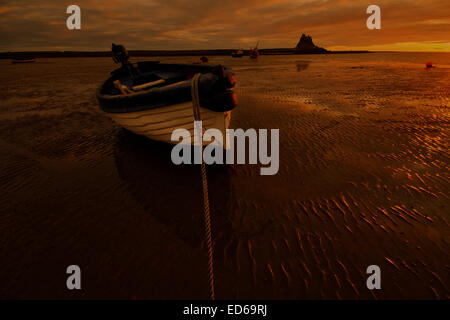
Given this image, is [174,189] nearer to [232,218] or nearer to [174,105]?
[232,218]

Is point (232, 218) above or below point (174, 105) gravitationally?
below

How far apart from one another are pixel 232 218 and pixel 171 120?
3.10 m

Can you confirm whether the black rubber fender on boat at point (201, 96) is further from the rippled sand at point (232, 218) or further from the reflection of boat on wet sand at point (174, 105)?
the rippled sand at point (232, 218)

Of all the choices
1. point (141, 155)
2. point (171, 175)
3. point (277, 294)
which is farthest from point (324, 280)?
point (141, 155)

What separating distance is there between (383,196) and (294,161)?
239 centimetres

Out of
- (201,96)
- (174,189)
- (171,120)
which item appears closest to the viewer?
(201,96)

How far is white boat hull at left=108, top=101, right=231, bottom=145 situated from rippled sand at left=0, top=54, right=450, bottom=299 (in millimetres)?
912

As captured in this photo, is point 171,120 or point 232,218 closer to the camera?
point 232,218

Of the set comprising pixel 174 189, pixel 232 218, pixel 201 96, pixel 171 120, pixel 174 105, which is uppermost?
pixel 201 96

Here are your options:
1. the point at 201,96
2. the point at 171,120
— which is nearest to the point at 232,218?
the point at 201,96

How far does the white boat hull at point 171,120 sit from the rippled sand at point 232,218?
912mm

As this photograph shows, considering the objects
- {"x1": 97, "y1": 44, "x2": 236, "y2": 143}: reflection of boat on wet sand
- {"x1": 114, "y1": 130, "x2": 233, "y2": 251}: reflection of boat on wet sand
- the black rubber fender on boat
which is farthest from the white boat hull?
{"x1": 114, "y1": 130, "x2": 233, "y2": 251}: reflection of boat on wet sand

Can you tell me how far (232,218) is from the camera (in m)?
4.39
